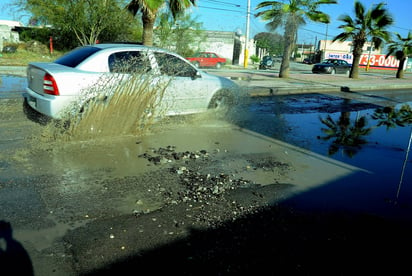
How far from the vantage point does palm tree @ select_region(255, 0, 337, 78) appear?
63.8ft

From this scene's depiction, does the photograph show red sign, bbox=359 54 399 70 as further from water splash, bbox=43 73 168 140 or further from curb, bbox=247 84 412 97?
water splash, bbox=43 73 168 140

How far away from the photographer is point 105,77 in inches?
233

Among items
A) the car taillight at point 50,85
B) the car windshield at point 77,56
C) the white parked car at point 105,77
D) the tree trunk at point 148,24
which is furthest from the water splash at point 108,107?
the tree trunk at point 148,24

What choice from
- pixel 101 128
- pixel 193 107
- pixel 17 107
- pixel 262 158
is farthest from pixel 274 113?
pixel 17 107

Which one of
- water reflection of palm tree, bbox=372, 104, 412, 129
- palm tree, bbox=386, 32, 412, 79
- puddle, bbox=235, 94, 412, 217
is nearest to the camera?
puddle, bbox=235, 94, 412, 217

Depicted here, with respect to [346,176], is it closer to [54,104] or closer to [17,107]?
[54,104]

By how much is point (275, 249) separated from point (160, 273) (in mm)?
1023

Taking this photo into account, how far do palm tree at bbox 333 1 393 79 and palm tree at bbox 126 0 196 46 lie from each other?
50.3ft

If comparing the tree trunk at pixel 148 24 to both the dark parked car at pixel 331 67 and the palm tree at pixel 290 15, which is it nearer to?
the palm tree at pixel 290 15

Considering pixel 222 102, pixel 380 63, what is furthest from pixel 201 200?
pixel 380 63

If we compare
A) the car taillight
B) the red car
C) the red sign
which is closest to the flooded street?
the car taillight

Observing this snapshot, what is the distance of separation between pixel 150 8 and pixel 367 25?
1810 cm

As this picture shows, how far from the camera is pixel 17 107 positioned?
26.9 ft

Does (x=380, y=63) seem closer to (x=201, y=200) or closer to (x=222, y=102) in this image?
(x=222, y=102)
